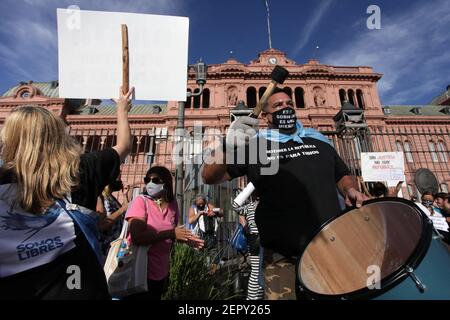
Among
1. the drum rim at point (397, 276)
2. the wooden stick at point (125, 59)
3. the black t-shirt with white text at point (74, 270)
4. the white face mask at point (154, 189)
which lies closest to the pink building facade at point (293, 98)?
the white face mask at point (154, 189)

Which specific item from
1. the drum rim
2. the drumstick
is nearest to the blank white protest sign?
the drumstick

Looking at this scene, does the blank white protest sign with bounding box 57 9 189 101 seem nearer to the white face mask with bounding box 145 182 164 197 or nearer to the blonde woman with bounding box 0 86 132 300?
the blonde woman with bounding box 0 86 132 300

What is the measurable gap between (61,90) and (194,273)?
264 centimetres

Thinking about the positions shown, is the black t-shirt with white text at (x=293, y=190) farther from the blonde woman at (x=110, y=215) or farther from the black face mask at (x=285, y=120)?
the blonde woman at (x=110, y=215)

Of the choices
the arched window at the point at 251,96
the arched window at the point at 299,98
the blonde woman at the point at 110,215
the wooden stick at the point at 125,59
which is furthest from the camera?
the arched window at the point at 299,98

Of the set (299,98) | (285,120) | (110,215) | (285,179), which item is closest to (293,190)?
(285,179)

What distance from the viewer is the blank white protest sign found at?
5.83 ft

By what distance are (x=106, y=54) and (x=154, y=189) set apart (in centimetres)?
156

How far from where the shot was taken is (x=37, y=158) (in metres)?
1.21

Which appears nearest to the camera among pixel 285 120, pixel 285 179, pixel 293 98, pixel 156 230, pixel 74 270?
pixel 74 270

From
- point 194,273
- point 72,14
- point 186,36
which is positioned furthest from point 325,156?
point 194,273

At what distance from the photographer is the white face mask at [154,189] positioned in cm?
296

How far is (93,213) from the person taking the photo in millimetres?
1322

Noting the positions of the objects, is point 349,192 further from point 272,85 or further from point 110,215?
point 110,215
